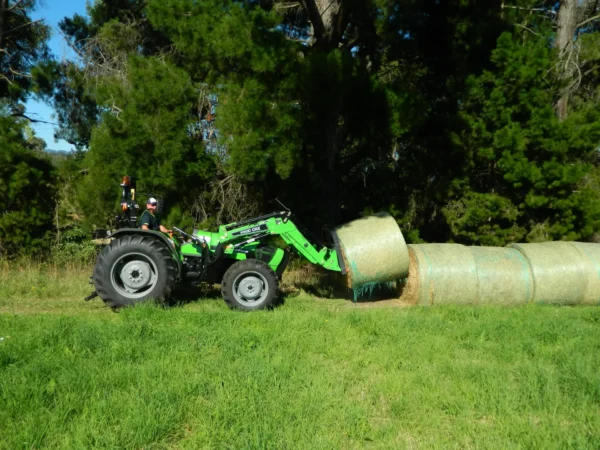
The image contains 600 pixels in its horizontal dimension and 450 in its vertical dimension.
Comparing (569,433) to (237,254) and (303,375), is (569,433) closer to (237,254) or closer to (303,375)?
(303,375)

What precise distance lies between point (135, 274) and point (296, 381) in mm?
3884

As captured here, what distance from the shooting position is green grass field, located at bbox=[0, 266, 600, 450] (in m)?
3.48

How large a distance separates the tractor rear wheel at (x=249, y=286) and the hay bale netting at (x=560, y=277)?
12.9 ft

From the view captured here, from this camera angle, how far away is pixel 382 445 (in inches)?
134

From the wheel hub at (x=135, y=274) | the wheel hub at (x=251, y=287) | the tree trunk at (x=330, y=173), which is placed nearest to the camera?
the wheel hub at (x=135, y=274)

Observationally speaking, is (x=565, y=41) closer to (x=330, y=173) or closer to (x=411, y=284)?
(x=330, y=173)

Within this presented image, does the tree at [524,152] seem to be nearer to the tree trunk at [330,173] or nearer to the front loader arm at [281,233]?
the tree trunk at [330,173]

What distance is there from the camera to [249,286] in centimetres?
755

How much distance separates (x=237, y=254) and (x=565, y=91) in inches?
309

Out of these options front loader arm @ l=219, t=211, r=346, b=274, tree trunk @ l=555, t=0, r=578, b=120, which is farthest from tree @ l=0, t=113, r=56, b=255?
tree trunk @ l=555, t=0, r=578, b=120

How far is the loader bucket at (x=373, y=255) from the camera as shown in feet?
25.4

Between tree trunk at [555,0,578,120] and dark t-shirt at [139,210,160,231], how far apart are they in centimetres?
885

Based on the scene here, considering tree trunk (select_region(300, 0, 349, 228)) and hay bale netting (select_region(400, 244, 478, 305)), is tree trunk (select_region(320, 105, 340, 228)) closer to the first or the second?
tree trunk (select_region(300, 0, 349, 228))

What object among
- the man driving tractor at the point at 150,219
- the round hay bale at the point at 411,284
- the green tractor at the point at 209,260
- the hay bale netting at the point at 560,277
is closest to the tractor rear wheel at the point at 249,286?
the green tractor at the point at 209,260
